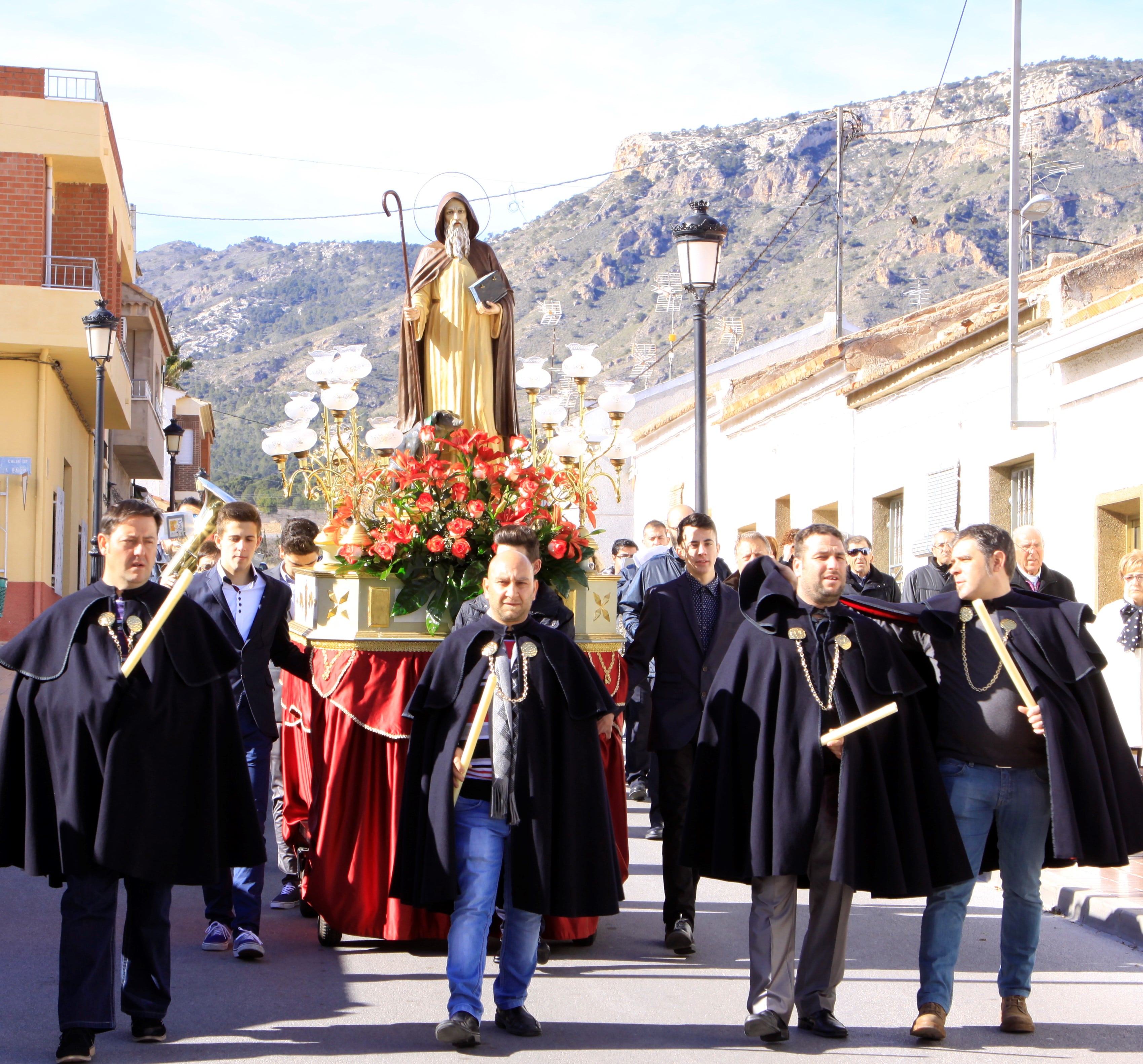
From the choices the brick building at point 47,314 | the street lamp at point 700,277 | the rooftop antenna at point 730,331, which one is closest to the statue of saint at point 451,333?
the street lamp at point 700,277

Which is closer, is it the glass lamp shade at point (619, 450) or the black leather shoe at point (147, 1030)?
the black leather shoe at point (147, 1030)

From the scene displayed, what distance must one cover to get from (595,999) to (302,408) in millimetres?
3694

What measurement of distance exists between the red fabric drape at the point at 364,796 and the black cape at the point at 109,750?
1.48 meters

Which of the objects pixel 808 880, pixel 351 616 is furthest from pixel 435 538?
pixel 808 880

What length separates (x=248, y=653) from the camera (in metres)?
7.21

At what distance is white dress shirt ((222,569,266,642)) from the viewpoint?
7.32m

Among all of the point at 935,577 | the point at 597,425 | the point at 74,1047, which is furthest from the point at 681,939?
the point at 935,577

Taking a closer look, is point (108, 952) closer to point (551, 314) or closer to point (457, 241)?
point (457, 241)

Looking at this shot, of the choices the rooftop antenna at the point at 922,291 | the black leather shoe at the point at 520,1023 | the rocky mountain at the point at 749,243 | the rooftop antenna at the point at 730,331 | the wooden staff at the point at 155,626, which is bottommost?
the black leather shoe at the point at 520,1023

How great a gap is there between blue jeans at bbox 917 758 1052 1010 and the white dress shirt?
3.37 m

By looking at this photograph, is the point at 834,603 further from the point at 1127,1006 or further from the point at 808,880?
the point at 1127,1006

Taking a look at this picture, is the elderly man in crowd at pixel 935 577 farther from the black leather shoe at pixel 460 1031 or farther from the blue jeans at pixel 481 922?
the black leather shoe at pixel 460 1031

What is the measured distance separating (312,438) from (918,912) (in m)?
4.20

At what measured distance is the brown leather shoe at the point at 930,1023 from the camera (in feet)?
18.4
